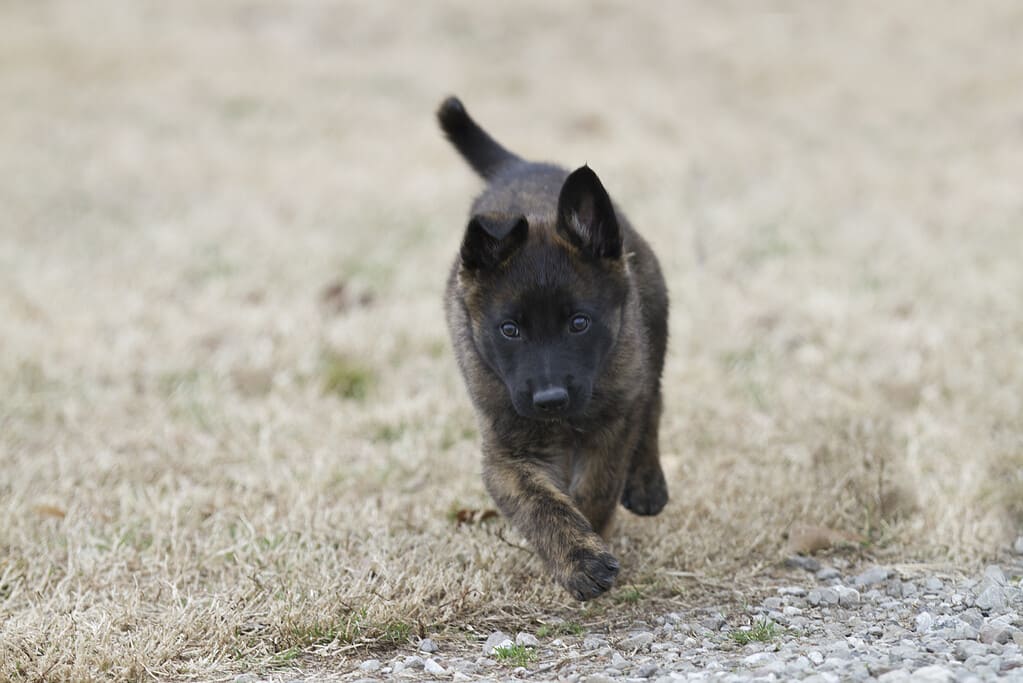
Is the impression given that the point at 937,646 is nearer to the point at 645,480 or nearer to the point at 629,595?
the point at 629,595

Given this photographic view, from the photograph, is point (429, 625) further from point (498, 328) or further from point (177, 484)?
point (177, 484)

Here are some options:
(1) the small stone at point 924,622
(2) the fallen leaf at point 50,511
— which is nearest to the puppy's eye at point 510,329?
(1) the small stone at point 924,622

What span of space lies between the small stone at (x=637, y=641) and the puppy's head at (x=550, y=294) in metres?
0.70

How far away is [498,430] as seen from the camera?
4.19 metres

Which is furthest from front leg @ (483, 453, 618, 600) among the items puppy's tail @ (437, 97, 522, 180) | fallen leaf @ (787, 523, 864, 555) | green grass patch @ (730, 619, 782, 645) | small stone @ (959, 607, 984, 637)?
puppy's tail @ (437, 97, 522, 180)

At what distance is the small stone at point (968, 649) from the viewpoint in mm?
3240

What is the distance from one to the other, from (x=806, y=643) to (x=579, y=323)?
1197 mm

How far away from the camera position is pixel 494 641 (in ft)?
12.2

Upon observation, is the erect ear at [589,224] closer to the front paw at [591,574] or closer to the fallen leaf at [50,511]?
the front paw at [591,574]

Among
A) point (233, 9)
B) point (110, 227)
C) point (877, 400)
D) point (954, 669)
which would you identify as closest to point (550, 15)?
point (233, 9)

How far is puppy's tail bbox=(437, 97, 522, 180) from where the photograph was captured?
533 centimetres

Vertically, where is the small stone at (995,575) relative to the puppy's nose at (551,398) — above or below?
below

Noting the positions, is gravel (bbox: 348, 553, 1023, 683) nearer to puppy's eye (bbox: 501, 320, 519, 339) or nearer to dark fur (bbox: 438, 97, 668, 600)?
dark fur (bbox: 438, 97, 668, 600)

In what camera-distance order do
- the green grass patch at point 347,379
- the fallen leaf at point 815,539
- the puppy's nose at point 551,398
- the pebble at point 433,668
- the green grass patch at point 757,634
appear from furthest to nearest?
1. the green grass patch at point 347,379
2. the fallen leaf at point 815,539
3. the puppy's nose at point 551,398
4. the green grass patch at point 757,634
5. the pebble at point 433,668
